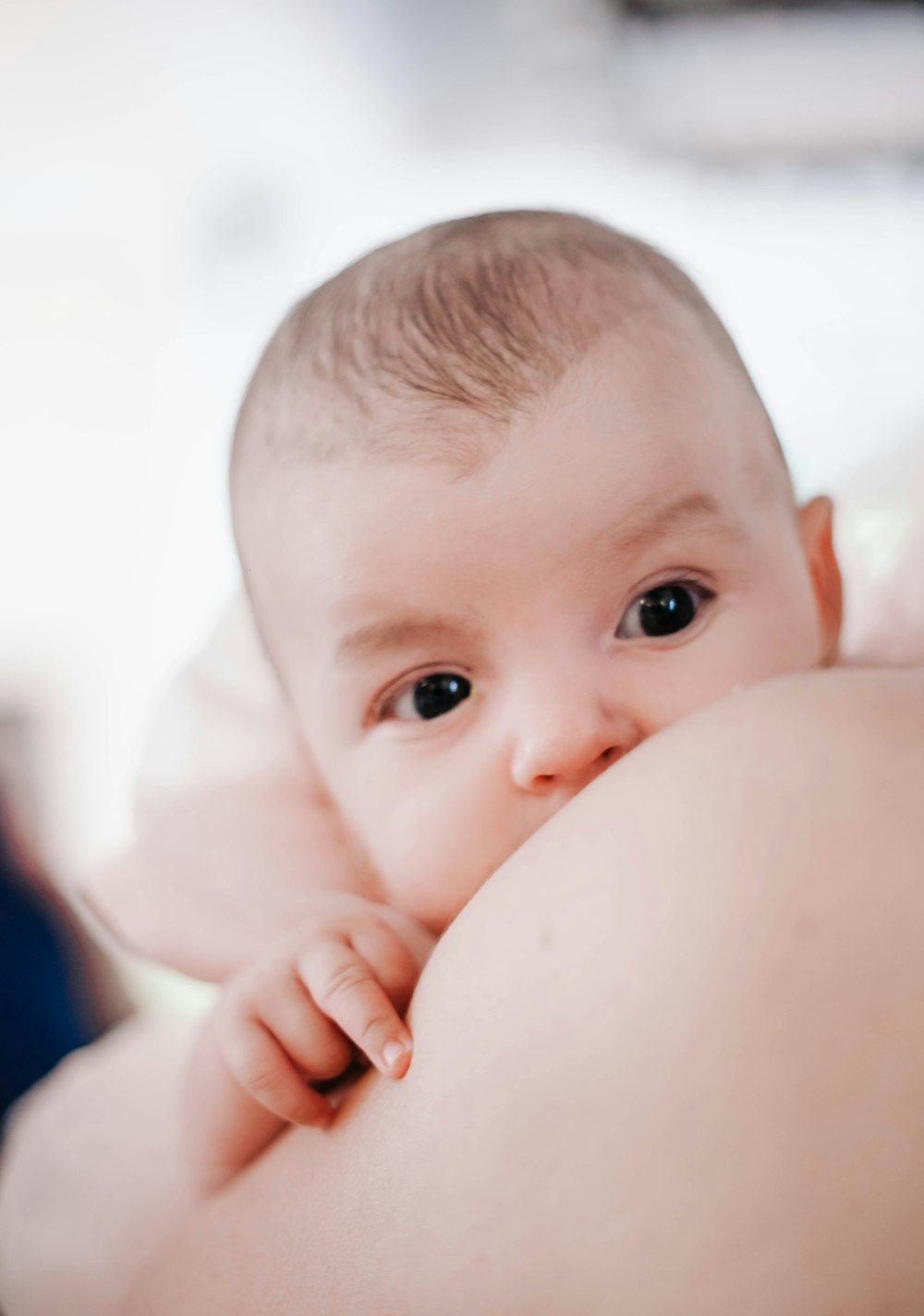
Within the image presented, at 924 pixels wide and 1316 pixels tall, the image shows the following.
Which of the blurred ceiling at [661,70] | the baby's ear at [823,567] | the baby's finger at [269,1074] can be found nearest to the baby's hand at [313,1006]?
the baby's finger at [269,1074]

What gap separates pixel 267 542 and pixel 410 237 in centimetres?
26

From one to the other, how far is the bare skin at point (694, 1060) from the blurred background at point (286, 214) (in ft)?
2.51

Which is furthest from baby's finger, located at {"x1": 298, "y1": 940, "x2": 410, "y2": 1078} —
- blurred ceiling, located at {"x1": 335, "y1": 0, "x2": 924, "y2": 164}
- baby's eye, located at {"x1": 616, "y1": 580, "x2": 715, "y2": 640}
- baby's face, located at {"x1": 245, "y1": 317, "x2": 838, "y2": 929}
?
blurred ceiling, located at {"x1": 335, "y1": 0, "x2": 924, "y2": 164}

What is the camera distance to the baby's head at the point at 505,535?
0.61 m

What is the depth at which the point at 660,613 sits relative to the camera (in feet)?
2.09

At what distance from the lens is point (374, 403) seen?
26.1 inches

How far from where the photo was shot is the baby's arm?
1.74ft

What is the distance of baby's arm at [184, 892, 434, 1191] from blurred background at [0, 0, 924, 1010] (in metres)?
0.48

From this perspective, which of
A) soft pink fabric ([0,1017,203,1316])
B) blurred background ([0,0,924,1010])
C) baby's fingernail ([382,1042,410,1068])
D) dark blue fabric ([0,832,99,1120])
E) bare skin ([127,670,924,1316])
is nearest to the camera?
bare skin ([127,670,924,1316])

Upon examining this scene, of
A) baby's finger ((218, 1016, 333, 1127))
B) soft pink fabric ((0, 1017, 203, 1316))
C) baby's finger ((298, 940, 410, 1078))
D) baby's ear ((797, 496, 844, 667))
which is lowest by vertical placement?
soft pink fabric ((0, 1017, 203, 1316))

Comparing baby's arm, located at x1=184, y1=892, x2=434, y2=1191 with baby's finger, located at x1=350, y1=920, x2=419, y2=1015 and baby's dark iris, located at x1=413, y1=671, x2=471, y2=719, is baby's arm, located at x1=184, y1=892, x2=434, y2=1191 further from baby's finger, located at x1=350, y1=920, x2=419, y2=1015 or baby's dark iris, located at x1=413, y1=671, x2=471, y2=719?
baby's dark iris, located at x1=413, y1=671, x2=471, y2=719

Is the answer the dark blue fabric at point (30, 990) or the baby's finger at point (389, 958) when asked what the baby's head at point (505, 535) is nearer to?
the baby's finger at point (389, 958)

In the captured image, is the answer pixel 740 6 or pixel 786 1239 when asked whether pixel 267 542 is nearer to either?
pixel 786 1239

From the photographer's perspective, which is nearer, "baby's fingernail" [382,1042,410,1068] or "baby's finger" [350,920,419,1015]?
"baby's fingernail" [382,1042,410,1068]
